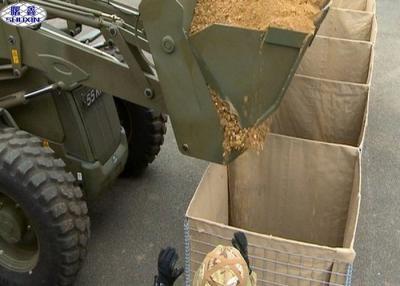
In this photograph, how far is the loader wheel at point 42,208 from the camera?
255 centimetres

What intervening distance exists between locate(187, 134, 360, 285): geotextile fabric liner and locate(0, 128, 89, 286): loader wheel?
570 millimetres

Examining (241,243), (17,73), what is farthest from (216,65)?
(17,73)

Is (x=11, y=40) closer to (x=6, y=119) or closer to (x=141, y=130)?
(x=6, y=119)

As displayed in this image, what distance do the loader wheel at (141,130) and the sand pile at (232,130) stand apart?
47.2 inches

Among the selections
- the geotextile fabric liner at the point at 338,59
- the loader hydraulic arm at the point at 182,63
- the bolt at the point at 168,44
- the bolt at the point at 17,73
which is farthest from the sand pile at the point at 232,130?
the geotextile fabric liner at the point at 338,59

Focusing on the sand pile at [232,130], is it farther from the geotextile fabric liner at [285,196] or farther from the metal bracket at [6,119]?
the metal bracket at [6,119]

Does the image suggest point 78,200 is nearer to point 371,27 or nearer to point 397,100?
point 371,27

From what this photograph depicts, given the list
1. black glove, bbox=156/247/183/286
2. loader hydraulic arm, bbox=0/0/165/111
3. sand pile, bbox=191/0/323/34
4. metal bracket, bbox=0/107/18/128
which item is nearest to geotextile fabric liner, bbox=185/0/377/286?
black glove, bbox=156/247/183/286

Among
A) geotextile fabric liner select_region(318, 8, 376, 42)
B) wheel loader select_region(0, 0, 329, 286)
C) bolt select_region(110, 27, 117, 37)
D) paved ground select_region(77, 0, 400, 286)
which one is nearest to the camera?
wheel loader select_region(0, 0, 329, 286)

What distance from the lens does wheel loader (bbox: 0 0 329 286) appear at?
6.87ft

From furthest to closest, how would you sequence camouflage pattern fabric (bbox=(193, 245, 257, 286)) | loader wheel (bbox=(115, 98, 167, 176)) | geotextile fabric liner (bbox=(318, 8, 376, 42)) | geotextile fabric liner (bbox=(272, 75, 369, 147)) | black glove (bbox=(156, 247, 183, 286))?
geotextile fabric liner (bbox=(318, 8, 376, 42))
loader wheel (bbox=(115, 98, 167, 176))
geotextile fabric liner (bbox=(272, 75, 369, 147))
black glove (bbox=(156, 247, 183, 286))
camouflage pattern fabric (bbox=(193, 245, 257, 286))

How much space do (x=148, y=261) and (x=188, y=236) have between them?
34.9 inches

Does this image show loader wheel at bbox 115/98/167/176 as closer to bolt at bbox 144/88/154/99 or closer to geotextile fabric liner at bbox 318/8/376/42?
bolt at bbox 144/88/154/99

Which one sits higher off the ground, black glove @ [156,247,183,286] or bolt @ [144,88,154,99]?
bolt @ [144,88,154,99]
